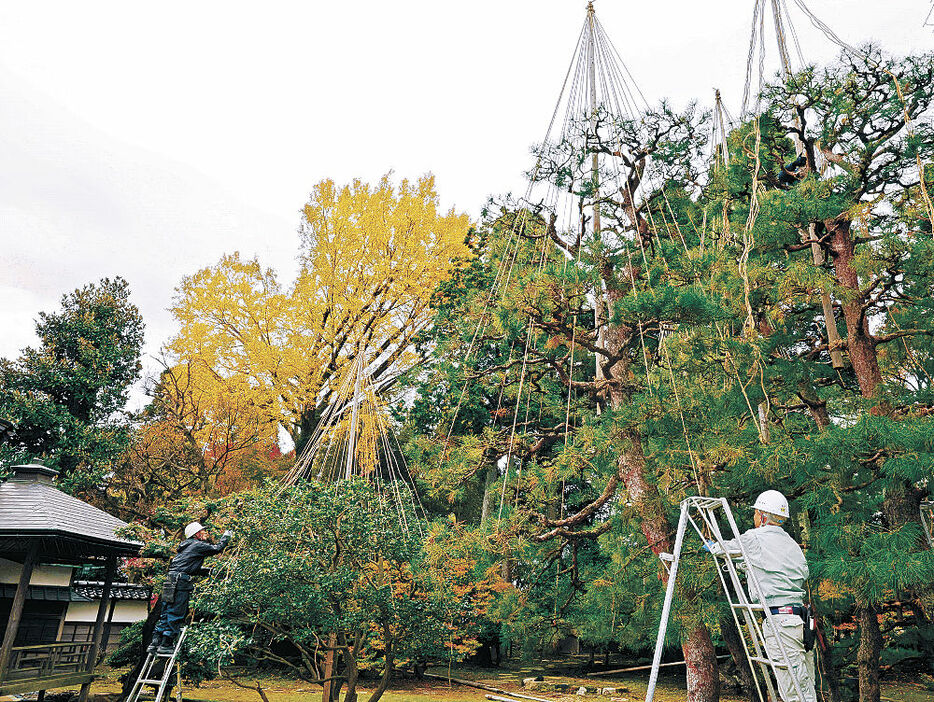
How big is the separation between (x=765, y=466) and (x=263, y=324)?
10081 mm

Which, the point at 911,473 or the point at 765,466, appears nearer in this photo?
the point at 911,473

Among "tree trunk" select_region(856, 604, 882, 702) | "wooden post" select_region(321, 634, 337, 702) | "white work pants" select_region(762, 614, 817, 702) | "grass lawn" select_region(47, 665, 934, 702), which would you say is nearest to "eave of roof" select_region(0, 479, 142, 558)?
"grass lawn" select_region(47, 665, 934, 702)

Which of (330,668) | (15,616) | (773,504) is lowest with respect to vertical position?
(330,668)

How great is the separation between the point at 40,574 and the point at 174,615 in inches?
226

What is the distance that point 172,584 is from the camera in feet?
19.4

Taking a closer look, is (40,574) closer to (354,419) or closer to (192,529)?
(192,529)

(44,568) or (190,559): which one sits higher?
(190,559)

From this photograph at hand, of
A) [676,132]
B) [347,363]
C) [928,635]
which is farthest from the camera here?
[347,363]

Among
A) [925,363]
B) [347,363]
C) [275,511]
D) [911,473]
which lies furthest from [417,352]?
[911,473]

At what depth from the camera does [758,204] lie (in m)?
5.67

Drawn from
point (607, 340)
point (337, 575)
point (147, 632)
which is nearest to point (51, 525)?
point (147, 632)

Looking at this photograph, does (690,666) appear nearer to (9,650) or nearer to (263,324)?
(9,650)

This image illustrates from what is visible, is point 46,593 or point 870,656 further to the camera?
point 46,593

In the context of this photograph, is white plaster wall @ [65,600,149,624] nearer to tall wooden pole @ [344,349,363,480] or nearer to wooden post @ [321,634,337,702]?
wooden post @ [321,634,337,702]
